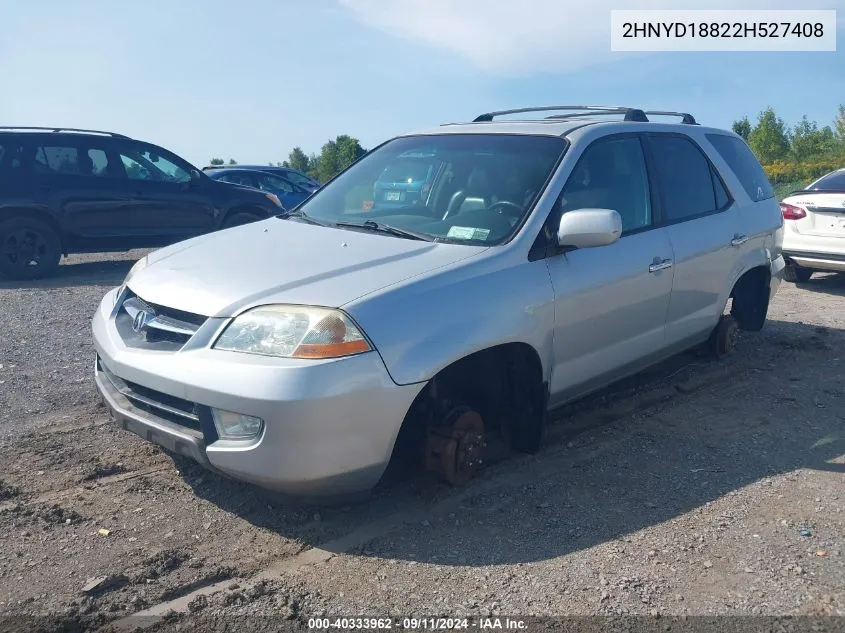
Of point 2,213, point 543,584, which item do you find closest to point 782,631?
point 543,584

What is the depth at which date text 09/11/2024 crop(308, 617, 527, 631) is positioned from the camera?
2.80 m

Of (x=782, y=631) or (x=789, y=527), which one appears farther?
(x=789, y=527)

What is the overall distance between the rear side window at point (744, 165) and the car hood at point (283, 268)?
2.91 meters

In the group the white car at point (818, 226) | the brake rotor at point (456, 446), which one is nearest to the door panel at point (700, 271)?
the brake rotor at point (456, 446)

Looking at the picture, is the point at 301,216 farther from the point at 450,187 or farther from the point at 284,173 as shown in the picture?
the point at 284,173

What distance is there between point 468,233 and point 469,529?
1.45 meters

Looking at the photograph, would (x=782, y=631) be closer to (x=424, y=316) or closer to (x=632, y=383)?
(x=424, y=316)

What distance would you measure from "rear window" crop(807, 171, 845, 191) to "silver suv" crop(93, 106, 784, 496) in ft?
13.7

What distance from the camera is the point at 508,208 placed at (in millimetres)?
4094

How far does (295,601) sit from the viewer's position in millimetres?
2945

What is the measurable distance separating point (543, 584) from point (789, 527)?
1274mm

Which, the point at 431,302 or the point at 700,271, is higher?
A: the point at 431,302

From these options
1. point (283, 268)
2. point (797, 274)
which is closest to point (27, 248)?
point (283, 268)

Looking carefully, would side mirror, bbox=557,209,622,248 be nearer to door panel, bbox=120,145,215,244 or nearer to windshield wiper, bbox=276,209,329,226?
windshield wiper, bbox=276,209,329,226
